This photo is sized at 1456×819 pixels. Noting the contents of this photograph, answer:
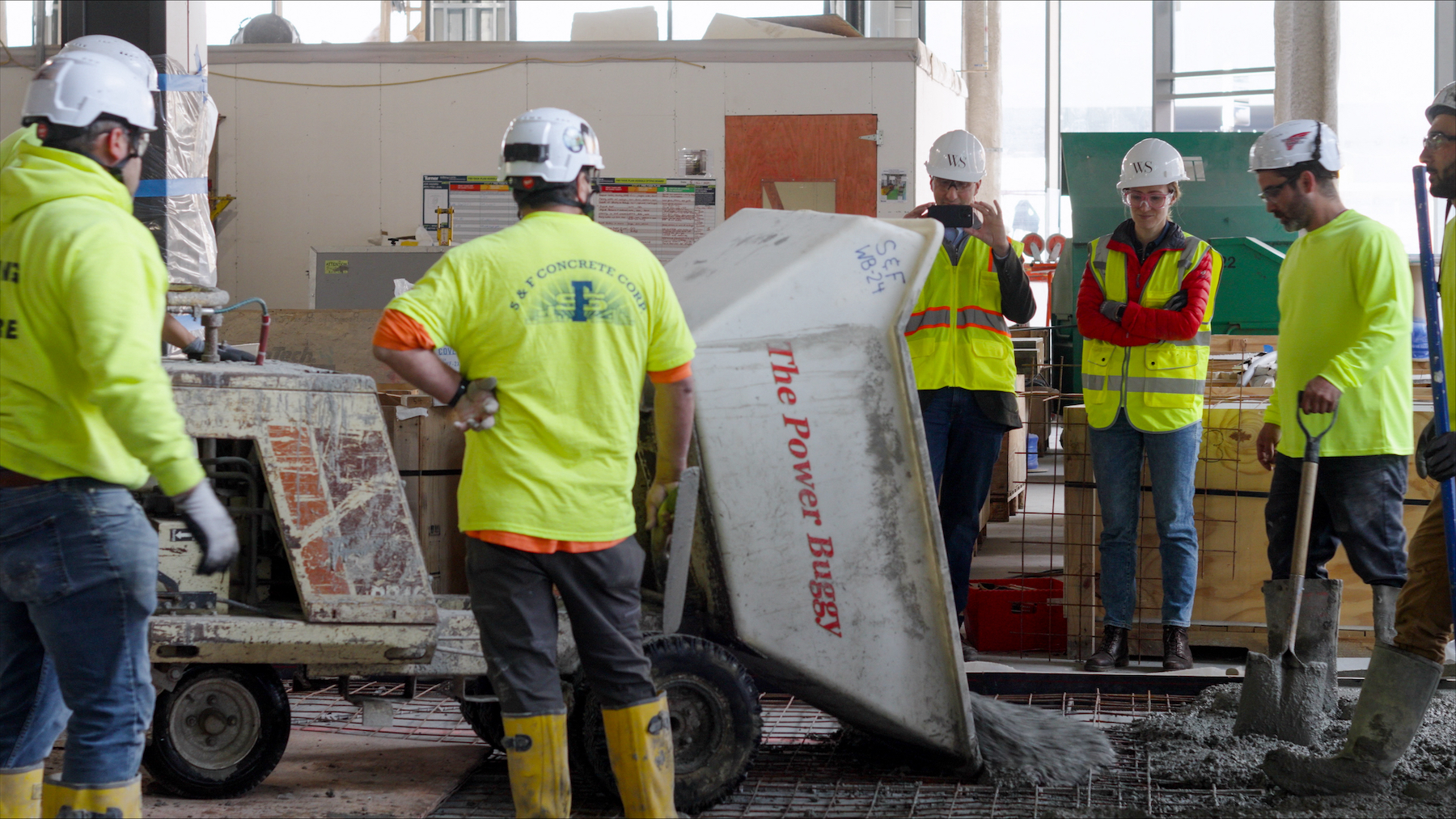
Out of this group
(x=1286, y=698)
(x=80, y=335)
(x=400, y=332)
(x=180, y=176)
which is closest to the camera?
(x=80, y=335)

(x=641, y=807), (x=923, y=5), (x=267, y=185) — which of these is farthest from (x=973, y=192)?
(x=923, y=5)

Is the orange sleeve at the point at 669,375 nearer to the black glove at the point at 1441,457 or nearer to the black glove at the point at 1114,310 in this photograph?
the black glove at the point at 1441,457

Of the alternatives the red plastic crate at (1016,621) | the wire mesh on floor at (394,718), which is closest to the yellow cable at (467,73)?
the red plastic crate at (1016,621)

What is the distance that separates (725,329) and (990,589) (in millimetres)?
2215

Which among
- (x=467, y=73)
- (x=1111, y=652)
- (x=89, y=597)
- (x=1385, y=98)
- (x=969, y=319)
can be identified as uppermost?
(x=1385, y=98)

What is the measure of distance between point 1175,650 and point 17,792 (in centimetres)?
355

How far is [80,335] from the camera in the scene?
208 cm

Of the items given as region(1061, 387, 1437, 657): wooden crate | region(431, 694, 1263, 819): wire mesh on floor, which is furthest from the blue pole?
region(1061, 387, 1437, 657): wooden crate

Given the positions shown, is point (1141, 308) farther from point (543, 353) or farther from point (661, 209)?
point (661, 209)

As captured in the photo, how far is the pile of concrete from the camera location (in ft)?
10.3

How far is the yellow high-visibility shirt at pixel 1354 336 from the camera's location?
11.6ft

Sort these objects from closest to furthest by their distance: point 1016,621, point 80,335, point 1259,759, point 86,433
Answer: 1. point 80,335
2. point 86,433
3. point 1259,759
4. point 1016,621

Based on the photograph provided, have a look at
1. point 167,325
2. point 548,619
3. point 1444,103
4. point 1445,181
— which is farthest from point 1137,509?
point 167,325

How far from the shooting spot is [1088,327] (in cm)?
454
